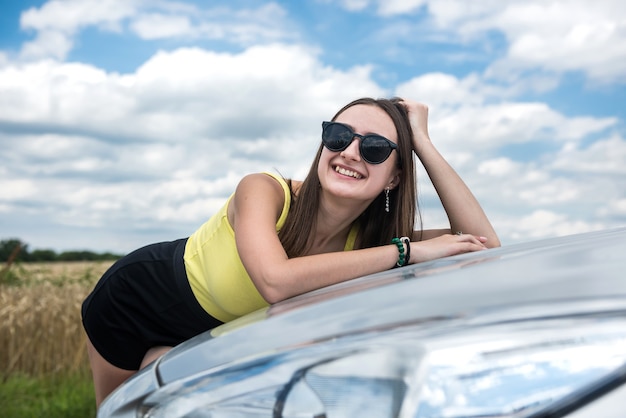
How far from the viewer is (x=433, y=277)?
4.33 feet

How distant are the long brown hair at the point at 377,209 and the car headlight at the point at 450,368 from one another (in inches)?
65.4

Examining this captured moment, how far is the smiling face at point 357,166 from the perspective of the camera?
2742mm

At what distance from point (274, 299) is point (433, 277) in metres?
0.94

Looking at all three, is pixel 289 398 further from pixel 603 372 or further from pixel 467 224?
pixel 467 224

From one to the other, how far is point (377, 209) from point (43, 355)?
21.1 ft

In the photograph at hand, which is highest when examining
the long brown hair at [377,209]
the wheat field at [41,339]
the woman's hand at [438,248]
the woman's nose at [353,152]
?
the woman's nose at [353,152]

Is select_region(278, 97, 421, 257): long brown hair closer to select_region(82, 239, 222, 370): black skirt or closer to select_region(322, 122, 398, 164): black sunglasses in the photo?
select_region(322, 122, 398, 164): black sunglasses

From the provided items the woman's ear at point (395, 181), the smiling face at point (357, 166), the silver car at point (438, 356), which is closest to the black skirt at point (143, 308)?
the smiling face at point (357, 166)

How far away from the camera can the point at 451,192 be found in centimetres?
308

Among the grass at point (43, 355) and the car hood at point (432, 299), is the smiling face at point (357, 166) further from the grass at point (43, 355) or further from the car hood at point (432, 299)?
the grass at point (43, 355)

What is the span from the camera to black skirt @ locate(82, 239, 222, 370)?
284 centimetres

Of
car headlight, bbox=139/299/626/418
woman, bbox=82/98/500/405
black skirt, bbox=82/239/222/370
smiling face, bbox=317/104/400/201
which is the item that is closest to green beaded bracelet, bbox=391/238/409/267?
woman, bbox=82/98/500/405

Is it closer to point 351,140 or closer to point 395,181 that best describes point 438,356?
point 351,140

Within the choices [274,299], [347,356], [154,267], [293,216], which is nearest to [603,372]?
[347,356]
